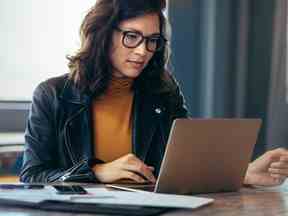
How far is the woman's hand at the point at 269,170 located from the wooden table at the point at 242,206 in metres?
0.08

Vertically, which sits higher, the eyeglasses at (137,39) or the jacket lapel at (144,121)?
the eyeglasses at (137,39)

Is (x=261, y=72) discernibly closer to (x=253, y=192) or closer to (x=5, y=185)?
(x=253, y=192)

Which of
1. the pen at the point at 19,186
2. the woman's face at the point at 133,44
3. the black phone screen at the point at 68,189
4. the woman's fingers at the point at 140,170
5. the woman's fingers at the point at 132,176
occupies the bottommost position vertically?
the woman's fingers at the point at 132,176

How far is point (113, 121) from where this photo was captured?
2.16 m

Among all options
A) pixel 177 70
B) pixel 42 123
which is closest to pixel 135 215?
pixel 42 123

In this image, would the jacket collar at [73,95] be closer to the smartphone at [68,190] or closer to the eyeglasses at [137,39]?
the eyeglasses at [137,39]

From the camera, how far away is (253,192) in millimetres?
1659

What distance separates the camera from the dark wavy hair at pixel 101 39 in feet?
6.92

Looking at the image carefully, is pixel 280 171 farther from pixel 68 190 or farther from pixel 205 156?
pixel 68 190

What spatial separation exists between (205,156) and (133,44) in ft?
2.09

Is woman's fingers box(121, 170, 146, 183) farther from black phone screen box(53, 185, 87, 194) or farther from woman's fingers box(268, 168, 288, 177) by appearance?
woman's fingers box(268, 168, 288, 177)

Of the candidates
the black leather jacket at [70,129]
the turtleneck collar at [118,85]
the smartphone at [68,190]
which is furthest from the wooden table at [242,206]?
the turtleneck collar at [118,85]

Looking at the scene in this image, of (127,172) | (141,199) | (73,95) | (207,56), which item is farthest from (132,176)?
(207,56)

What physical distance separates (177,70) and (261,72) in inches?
14.6
